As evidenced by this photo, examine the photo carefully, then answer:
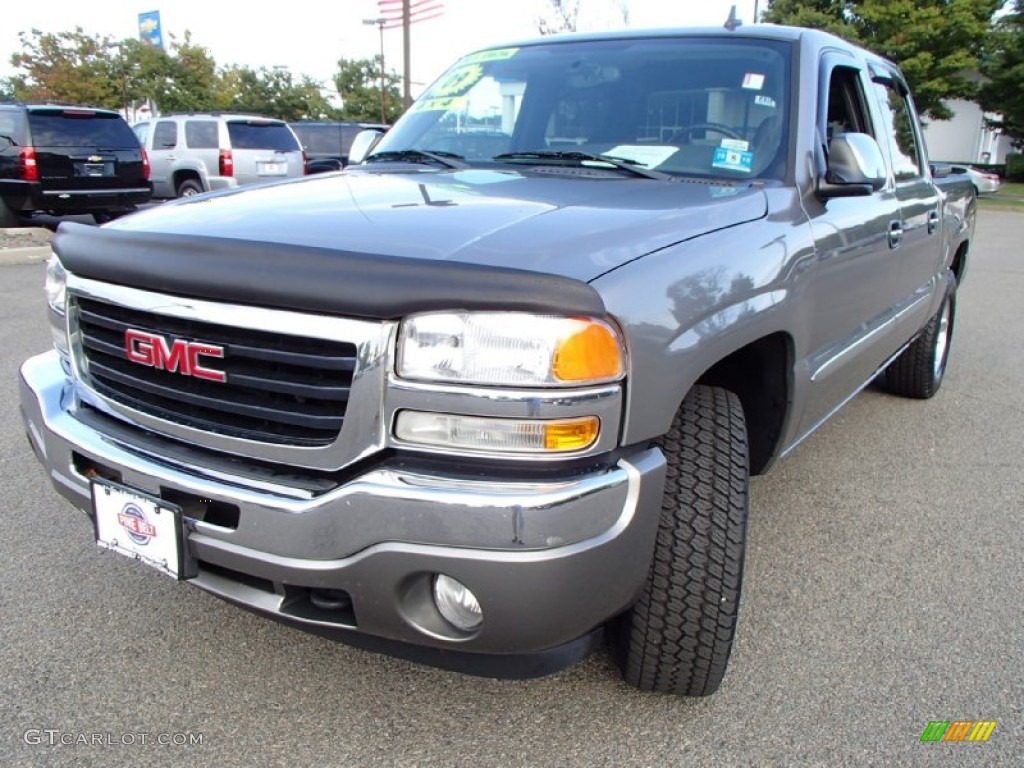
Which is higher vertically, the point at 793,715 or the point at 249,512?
the point at 249,512

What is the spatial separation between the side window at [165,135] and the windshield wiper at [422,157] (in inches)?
466

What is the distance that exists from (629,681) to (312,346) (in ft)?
3.76

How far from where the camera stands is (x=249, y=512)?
1.70 metres

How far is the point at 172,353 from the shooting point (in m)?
1.83

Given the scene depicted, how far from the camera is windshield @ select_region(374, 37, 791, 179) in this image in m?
2.67

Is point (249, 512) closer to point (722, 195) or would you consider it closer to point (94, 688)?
point (94, 688)

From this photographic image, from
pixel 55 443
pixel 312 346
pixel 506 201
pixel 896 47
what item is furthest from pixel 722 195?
pixel 896 47

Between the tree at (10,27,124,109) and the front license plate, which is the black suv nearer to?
the front license plate

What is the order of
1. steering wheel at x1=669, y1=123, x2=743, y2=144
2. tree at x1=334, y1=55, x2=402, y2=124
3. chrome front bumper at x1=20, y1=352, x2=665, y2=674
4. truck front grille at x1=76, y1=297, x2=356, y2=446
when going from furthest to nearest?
1. tree at x1=334, y1=55, x2=402, y2=124
2. steering wheel at x1=669, y1=123, x2=743, y2=144
3. truck front grille at x1=76, y1=297, x2=356, y2=446
4. chrome front bumper at x1=20, y1=352, x2=665, y2=674

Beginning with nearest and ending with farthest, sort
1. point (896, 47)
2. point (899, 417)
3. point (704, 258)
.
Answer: point (704, 258) < point (899, 417) < point (896, 47)

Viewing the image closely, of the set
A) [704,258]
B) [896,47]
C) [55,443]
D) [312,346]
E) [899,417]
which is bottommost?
[899,417]

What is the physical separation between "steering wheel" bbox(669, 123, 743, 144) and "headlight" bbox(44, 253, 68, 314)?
1.88 m

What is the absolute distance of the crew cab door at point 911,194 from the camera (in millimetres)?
3545

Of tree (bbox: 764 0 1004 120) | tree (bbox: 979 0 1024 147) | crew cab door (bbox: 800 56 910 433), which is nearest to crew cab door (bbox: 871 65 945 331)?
crew cab door (bbox: 800 56 910 433)
